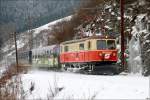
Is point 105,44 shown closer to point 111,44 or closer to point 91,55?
point 111,44

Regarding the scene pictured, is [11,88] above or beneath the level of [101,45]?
beneath

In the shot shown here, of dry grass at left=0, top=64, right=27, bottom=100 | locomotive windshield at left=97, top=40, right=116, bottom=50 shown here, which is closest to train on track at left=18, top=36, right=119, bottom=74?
locomotive windshield at left=97, top=40, right=116, bottom=50

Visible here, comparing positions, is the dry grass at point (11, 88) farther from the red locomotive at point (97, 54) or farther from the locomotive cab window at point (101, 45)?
the locomotive cab window at point (101, 45)

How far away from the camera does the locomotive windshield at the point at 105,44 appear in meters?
33.0

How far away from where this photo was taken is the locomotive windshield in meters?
33.0

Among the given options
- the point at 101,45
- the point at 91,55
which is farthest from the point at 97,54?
the point at 101,45

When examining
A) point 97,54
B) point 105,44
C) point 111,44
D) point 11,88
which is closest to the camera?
point 11,88

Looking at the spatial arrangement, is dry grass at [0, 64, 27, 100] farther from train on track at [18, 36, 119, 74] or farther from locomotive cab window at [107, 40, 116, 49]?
locomotive cab window at [107, 40, 116, 49]

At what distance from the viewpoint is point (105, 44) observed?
3325 cm

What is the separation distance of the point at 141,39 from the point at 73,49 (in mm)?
5273

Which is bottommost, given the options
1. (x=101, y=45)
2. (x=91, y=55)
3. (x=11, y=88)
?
(x=11, y=88)

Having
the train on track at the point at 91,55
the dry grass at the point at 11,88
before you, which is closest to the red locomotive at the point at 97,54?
the train on track at the point at 91,55

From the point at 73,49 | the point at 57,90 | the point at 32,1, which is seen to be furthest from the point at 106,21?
the point at 57,90

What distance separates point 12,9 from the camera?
64500mm
